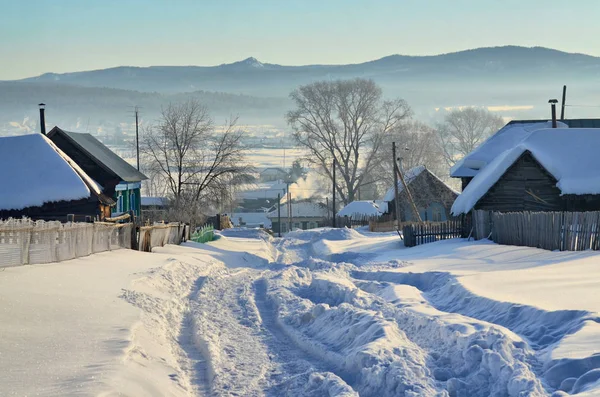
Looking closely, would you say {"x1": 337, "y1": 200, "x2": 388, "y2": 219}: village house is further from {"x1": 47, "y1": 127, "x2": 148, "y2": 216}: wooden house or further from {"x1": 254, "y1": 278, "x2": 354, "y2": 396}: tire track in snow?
{"x1": 254, "y1": 278, "x2": 354, "y2": 396}: tire track in snow

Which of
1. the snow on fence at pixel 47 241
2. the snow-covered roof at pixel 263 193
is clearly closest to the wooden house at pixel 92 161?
the snow on fence at pixel 47 241

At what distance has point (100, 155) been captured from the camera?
155 feet

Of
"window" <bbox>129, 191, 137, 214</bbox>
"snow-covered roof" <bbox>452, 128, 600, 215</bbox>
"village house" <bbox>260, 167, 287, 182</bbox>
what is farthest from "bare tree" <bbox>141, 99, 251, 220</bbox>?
"village house" <bbox>260, 167, 287, 182</bbox>

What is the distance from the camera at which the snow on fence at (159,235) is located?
33.9 metres

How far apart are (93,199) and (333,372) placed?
95.7 feet

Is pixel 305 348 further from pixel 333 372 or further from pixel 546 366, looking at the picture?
pixel 546 366

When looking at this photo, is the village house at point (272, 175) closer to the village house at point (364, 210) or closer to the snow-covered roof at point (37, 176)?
the village house at point (364, 210)

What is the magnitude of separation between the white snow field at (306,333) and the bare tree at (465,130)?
109 metres

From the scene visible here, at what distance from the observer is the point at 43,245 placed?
22578mm

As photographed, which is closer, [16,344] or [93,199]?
[16,344]

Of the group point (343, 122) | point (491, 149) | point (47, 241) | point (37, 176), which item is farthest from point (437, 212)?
point (47, 241)

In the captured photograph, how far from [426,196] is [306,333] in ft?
207

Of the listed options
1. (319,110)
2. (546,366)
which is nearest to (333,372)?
(546,366)

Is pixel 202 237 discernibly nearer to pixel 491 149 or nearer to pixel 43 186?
pixel 43 186
